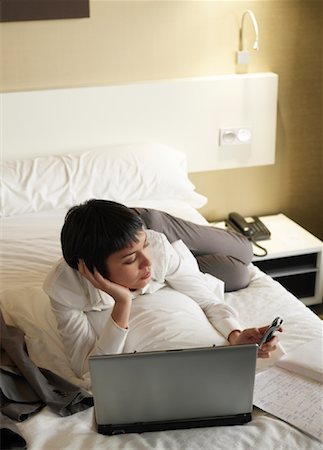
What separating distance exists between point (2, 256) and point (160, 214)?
21.9 inches

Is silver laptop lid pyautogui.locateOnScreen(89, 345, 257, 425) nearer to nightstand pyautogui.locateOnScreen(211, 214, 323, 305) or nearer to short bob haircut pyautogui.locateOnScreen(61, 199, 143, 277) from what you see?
short bob haircut pyautogui.locateOnScreen(61, 199, 143, 277)

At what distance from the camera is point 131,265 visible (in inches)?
59.7

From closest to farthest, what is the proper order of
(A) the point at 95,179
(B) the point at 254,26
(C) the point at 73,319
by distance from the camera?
(C) the point at 73,319 < (A) the point at 95,179 < (B) the point at 254,26

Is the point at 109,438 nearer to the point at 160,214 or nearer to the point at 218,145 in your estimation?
the point at 160,214

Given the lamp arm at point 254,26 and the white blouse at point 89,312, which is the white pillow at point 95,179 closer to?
the lamp arm at point 254,26

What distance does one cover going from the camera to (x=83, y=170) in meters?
2.52

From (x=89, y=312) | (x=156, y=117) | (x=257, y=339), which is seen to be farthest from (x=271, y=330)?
(x=156, y=117)

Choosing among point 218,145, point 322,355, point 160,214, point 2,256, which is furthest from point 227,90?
point 322,355

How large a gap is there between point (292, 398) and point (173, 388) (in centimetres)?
33

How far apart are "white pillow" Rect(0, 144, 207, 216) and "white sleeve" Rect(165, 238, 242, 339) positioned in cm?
71

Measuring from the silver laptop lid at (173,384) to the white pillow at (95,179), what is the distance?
4.00ft

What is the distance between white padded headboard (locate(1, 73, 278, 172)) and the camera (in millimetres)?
2635

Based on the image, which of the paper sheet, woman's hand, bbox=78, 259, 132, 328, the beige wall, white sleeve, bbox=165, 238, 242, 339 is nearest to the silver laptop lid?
the paper sheet

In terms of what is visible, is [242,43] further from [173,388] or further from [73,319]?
[173,388]
